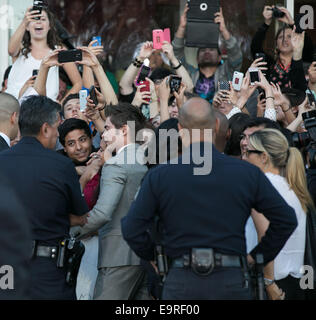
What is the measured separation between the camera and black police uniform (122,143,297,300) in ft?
11.6

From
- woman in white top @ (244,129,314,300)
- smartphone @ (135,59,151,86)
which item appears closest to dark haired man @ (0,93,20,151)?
smartphone @ (135,59,151,86)

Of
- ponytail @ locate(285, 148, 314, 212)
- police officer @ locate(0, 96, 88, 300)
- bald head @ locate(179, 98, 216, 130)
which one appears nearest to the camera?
bald head @ locate(179, 98, 216, 130)

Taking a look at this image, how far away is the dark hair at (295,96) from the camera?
6297mm

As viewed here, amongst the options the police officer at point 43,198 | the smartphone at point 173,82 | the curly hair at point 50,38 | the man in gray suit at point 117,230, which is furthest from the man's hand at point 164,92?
the police officer at point 43,198

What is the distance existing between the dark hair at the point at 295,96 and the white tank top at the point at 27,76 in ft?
7.16

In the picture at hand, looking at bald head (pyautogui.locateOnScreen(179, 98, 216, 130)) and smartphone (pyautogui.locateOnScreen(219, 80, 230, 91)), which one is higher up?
bald head (pyautogui.locateOnScreen(179, 98, 216, 130))

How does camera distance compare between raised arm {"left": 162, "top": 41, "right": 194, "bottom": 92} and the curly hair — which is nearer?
raised arm {"left": 162, "top": 41, "right": 194, "bottom": 92}

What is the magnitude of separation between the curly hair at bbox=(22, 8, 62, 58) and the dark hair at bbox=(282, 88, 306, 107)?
2270 millimetres

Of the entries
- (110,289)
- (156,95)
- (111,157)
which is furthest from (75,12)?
(110,289)

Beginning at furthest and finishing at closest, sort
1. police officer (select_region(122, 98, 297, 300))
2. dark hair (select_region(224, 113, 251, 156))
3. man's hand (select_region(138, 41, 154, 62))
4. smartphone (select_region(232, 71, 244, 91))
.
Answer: man's hand (select_region(138, 41, 154, 62)) < smartphone (select_region(232, 71, 244, 91)) < dark hair (select_region(224, 113, 251, 156)) < police officer (select_region(122, 98, 297, 300))

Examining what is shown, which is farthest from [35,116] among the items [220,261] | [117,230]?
[220,261]

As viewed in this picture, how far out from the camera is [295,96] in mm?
6348

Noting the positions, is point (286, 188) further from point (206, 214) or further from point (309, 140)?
point (206, 214)

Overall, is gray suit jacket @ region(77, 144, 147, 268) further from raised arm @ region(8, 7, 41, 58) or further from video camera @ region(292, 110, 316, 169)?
raised arm @ region(8, 7, 41, 58)
